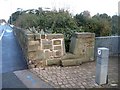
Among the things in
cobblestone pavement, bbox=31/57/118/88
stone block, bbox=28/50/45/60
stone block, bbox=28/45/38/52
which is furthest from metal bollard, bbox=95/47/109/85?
stone block, bbox=28/45/38/52

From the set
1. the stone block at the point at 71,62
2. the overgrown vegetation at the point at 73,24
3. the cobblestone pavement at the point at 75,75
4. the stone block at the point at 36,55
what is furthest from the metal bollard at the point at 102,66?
the overgrown vegetation at the point at 73,24

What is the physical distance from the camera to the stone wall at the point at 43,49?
8516mm

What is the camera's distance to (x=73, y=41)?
944 centimetres

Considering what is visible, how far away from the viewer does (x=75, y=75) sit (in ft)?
24.5

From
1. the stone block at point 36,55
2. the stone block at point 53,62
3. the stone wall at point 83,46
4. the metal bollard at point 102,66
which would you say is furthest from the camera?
the stone wall at point 83,46

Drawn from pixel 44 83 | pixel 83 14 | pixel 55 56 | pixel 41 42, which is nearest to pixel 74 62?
pixel 55 56

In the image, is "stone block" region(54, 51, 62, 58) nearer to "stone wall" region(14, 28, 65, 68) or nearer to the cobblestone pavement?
"stone wall" region(14, 28, 65, 68)

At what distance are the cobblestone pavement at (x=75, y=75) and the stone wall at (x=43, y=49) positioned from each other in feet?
1.00

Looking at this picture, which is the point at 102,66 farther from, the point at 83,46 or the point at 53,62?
the point at 83,46

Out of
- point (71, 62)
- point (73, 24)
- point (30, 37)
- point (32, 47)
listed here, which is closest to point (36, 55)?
point (32, 47)

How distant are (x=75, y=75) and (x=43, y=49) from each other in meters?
1.76

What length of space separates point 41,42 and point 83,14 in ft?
17.8

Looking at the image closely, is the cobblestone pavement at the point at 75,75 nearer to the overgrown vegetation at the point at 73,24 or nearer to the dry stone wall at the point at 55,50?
the dry stone wall at the point at 55,50

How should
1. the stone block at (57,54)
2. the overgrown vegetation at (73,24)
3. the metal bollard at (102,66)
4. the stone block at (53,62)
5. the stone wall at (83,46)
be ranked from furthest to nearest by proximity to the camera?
1. the overgrown vegetation at (73,24)
2. the stone wall at (83,46)
3. the stone block at (57,54)
4. the stone block at (53,62)
5. the metal bollard at (102,66)
